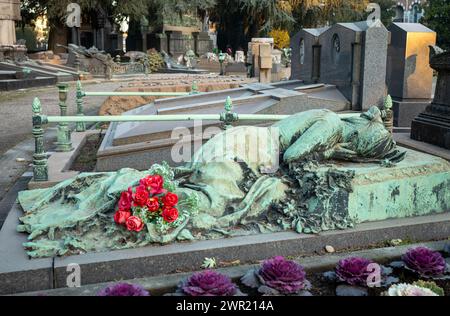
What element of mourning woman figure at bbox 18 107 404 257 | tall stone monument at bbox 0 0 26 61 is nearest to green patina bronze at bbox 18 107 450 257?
mourning woman figure at bbox 18 107 404 257

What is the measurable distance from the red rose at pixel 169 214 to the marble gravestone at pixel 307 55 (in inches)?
255

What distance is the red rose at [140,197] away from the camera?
3.50m

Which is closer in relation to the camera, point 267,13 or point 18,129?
point 18,129

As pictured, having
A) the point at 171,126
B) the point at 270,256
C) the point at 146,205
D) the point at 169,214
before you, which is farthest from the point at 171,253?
the point at 171,126

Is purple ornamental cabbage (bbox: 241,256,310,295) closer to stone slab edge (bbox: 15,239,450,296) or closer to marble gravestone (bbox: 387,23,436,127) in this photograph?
stone slab edge (bbox: 15,239,450,296)

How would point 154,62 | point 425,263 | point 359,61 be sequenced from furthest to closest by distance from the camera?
point 154,62 → point 359,61 → point 425,263

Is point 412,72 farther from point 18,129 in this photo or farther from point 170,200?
point 18,129

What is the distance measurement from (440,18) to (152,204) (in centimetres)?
4352

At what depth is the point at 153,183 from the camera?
141 inches

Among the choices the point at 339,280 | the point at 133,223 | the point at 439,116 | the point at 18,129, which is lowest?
the point at 18,129

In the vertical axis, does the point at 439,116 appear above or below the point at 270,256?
above

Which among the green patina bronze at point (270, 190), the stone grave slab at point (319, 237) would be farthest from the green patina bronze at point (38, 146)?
the stone grave slab at point (319, 237)

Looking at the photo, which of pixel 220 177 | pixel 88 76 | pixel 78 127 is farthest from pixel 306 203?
pixel 88 76

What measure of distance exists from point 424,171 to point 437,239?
58 cm
